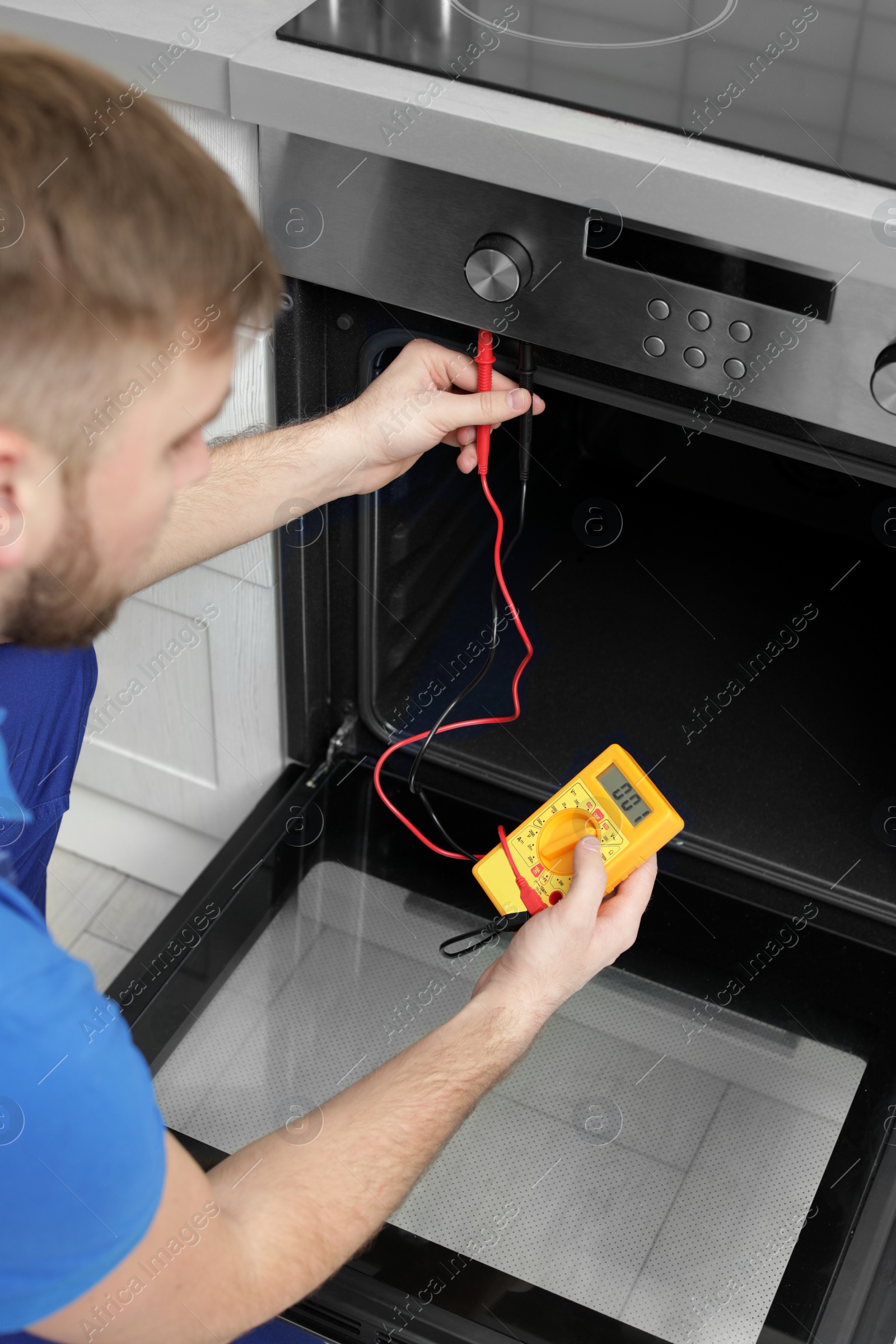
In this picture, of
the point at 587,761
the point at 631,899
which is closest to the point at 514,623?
the point at 587,761

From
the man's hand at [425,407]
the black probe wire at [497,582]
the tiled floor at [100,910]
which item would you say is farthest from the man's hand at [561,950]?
the tiled floor at [100,910]

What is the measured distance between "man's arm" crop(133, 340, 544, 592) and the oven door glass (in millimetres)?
377

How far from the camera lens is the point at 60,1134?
0.61 m

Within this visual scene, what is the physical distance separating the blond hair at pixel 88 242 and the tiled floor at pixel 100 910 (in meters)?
1.12

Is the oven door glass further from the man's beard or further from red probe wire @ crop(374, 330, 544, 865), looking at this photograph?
the man's beard

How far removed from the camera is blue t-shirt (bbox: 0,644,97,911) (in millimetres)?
909

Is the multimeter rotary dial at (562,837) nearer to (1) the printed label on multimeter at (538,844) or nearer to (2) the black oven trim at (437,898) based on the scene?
(1) the printed label on multimeter at (538,844)

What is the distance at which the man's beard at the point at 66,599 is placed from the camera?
0.65 m

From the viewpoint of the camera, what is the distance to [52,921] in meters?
1.66

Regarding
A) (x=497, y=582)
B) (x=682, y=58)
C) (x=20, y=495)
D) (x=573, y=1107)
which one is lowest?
(x=573, y=1107)

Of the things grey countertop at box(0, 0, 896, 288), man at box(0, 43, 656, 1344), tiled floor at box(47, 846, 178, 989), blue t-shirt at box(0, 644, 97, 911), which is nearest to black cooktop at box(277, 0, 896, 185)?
grey countertop at box(0, 0, 896, 288)

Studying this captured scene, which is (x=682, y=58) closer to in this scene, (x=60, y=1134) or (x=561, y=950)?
(x=561, y=950)

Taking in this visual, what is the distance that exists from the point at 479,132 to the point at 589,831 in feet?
1.63

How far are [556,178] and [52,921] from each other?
1.21 meters
